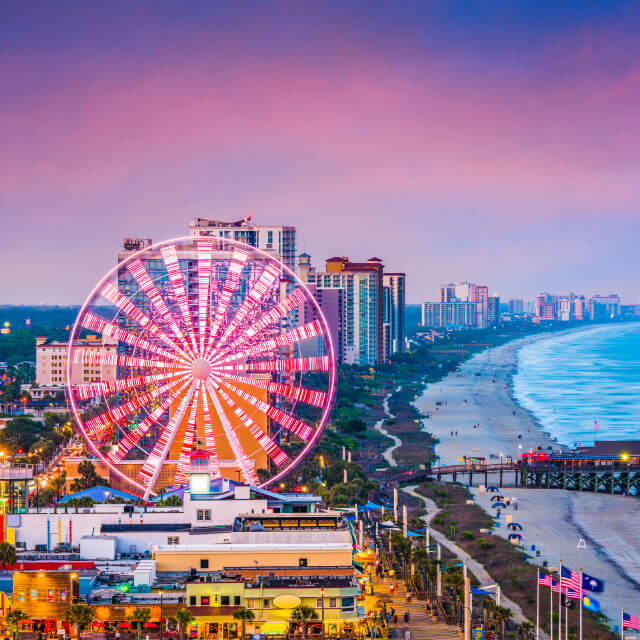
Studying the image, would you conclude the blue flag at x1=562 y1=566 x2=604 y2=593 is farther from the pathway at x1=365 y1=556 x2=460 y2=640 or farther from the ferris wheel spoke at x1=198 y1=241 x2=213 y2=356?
the ferris wheel spoke at x1=198 y1=241 x2=213 y2=356

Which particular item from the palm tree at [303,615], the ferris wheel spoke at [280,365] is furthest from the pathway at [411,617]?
the ferris wheel spoke at [280,365]

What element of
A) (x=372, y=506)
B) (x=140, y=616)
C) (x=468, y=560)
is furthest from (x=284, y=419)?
(x=140, y=616)

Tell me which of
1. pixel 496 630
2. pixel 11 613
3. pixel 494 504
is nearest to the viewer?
pixel 11 613

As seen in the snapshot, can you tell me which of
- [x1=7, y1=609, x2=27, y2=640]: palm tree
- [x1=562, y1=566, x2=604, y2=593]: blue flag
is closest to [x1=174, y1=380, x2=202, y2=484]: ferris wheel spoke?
[x1=7, y1=609, x2=27, y2=640]: palm tree

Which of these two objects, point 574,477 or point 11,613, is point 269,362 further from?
point 574,477

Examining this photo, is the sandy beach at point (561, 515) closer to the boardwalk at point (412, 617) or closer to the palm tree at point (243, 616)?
the boardwalk at point (412, 617)

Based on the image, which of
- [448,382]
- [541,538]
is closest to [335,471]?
[541,538]

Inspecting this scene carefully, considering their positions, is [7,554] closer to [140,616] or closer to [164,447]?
[140,616]
